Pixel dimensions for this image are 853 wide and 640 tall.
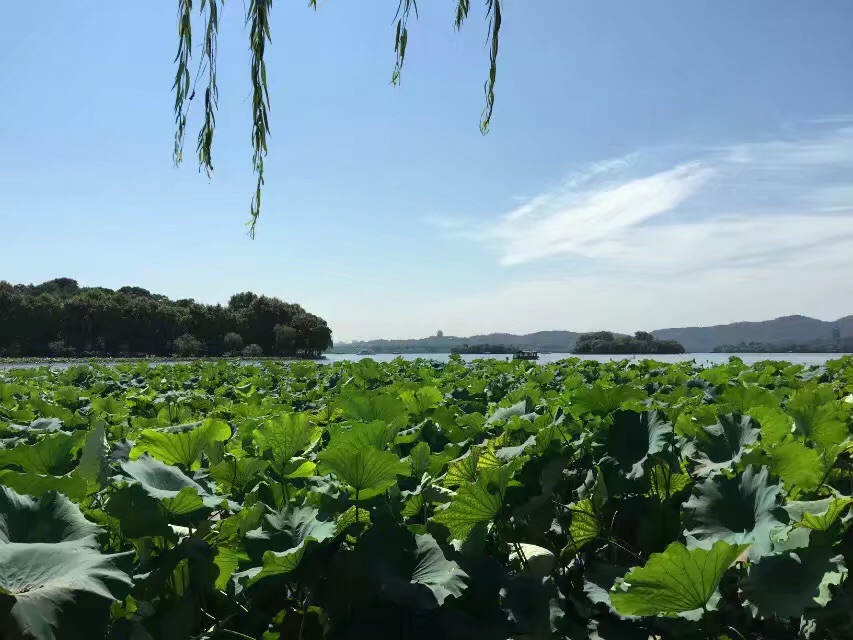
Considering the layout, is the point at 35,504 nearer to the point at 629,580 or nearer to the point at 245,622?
the point at 245,622

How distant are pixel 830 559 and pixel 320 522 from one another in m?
0.90

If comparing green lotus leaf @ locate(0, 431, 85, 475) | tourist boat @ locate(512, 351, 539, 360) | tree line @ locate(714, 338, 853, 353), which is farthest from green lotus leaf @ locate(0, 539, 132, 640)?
tree line @ locate(714, 338, 853, 353)

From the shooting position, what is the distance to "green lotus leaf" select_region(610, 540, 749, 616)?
34.3 inches

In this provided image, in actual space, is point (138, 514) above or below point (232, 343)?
below

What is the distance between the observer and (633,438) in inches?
56.9

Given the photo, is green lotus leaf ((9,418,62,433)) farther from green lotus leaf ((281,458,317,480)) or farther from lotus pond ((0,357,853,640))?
green lotus leaf ((281,458,317,480))

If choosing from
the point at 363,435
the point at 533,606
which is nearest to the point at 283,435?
the point at 363,435

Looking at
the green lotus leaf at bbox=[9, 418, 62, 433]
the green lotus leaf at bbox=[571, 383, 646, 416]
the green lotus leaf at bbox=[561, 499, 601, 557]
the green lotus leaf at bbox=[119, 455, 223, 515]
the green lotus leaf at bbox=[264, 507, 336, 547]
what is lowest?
the green lotus leaf at bbox=[561, 499, 601, 557]

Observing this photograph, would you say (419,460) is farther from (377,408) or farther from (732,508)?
(732,508)

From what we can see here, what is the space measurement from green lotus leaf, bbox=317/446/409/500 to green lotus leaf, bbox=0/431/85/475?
0.82m

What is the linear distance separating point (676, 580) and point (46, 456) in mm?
1483

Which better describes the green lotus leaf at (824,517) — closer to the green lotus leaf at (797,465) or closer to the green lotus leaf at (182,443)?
the green lotus leaf at (797,465)

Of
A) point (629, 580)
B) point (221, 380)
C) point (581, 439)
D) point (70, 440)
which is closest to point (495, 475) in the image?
point (629, 580)

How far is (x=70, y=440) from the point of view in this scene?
1.50 m
